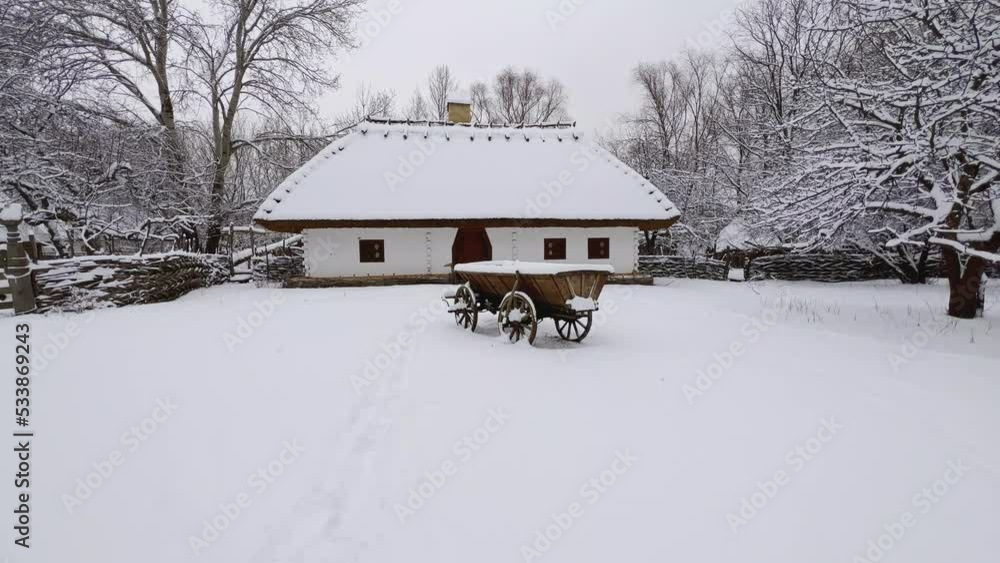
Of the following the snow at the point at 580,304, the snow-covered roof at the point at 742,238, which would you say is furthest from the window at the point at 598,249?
the snow at the point at 580,304

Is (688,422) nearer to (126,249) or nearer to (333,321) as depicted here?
(333,321)

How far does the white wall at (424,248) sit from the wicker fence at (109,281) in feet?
14.1

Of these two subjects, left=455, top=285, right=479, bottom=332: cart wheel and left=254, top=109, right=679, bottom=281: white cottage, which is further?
left=254, top=109, right=679, bottom=281: white cottage

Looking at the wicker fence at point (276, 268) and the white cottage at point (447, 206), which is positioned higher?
the white cottage at point (447, 206)

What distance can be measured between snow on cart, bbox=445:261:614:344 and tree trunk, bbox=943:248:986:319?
24.1 ft

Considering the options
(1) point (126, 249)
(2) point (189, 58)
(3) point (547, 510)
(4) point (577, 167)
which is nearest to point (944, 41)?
(3) point (547, 510)

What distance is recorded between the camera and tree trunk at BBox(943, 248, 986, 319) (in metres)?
9.21

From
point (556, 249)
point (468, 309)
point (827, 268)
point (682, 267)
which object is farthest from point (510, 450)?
point (827, 268)

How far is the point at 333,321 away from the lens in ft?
31.5

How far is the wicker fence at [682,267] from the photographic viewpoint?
2122 centimetres

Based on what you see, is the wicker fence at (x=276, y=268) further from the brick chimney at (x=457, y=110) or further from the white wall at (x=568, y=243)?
the brick chimney at (x=457, y=110)

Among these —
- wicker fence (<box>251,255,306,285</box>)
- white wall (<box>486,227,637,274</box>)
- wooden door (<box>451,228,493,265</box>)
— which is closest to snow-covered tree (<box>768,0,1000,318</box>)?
white wall (<box>486,227,637,274</box>)

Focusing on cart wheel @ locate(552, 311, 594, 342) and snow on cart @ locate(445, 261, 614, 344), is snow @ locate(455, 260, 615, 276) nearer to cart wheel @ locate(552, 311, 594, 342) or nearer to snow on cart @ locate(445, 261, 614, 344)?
snow on cart @ locate(445, 261, 614, 344)

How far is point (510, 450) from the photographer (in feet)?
12.9
